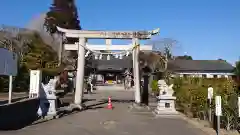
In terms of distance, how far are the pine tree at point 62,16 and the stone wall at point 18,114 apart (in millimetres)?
36092

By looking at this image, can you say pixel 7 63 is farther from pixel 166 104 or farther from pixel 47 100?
pixel 166 104

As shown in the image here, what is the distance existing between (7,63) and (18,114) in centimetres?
263

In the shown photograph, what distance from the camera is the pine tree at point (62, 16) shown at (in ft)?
173

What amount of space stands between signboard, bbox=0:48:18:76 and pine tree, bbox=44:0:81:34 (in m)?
38.5

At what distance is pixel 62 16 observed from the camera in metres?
53.9

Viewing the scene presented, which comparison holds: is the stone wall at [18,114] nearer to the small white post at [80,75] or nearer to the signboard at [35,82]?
the signboard at [35,82]

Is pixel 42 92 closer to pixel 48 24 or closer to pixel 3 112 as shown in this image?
pixel 3 112

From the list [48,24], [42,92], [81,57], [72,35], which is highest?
[48,24]

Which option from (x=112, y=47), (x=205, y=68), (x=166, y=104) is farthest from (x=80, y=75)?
(x=205, y=68)

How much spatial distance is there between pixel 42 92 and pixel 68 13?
40323 millimetres

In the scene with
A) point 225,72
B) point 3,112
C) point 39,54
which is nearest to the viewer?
point 3,112

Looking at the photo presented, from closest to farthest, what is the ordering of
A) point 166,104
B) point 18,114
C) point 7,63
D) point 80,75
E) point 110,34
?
point 7,63, point 18,114, point 166,104, point 80,75, point 110,34

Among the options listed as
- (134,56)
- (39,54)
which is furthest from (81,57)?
(39,54)

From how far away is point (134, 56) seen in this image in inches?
906
